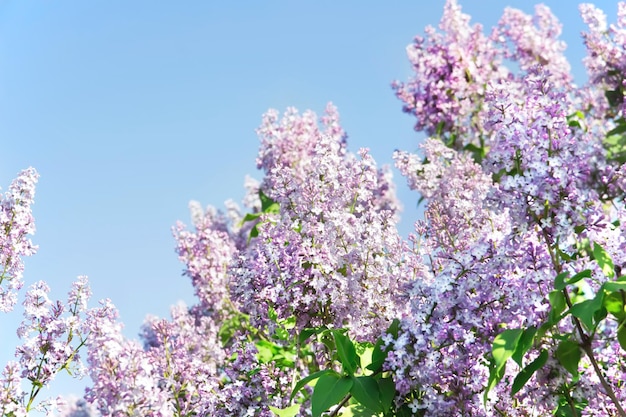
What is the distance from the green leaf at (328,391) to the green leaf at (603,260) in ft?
3.64

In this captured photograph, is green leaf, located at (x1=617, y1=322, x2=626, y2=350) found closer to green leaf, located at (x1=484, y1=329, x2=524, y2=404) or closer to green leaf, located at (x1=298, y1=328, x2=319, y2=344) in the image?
green leaf, located at (x1=484, y1=329, x2=524, y2=404)

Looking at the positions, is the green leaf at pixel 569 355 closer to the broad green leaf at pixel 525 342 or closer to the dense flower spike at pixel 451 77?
the broad green leaf at pixel 525 342

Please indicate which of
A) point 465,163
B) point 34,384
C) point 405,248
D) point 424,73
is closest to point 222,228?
point 424,73

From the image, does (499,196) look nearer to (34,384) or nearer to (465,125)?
(34,384)

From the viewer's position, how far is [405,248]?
383 cm

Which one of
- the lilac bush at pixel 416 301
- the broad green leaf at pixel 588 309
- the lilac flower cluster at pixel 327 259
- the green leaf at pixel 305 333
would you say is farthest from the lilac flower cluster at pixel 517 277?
the green leaf at pixel 305 333

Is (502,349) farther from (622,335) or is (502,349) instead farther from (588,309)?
(622,335)

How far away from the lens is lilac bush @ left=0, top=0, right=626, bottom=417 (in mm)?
2740

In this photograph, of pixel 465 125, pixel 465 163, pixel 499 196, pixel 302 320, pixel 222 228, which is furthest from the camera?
pixel 222 228

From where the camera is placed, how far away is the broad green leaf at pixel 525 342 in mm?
2482

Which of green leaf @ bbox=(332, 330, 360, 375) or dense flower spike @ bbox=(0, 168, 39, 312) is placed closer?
green leaf @ bbox=(332, 330, 360, 375)

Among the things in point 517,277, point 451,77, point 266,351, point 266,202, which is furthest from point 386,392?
point 451,77

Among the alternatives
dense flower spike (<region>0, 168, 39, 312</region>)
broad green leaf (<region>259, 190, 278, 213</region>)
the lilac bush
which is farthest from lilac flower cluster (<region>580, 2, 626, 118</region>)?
dense flower spike (<region>0, 168, 39, 312</region>)

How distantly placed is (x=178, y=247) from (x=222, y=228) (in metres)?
2.15
